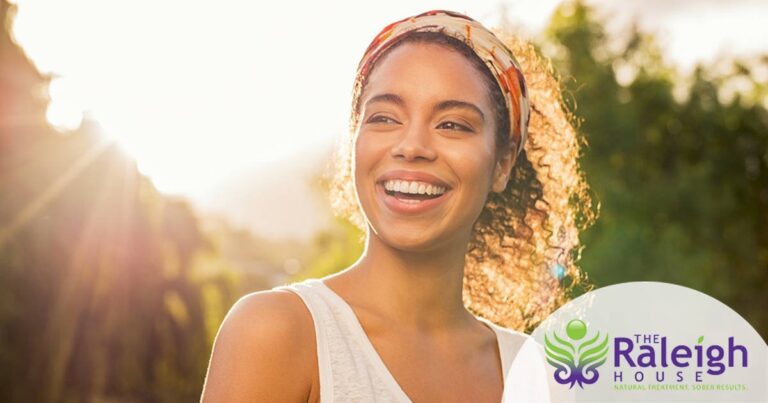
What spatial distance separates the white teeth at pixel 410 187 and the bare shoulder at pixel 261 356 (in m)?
0.41

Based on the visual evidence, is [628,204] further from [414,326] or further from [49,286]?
[414,326]

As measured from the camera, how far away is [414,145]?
2.54 meters

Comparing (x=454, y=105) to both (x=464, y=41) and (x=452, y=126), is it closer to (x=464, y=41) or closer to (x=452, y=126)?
(x=452, y=126)

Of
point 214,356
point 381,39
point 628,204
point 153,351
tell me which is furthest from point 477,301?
point 628,204

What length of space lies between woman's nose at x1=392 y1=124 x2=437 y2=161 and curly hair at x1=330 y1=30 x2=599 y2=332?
696 millimetres

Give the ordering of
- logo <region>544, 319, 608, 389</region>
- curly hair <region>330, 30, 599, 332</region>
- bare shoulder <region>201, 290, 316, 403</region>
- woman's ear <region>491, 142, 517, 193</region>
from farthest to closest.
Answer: curly hair <region>330, 30, 599, 332</region>
logo <region>544, 319, 608, 389</region>
woman's ear <region>491, 142, 517, 193</region>
bare shoulder <region>201, 290, 316, 403</region>

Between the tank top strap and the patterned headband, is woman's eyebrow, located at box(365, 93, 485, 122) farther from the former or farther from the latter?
the tank top strap

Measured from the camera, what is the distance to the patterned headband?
2.67m

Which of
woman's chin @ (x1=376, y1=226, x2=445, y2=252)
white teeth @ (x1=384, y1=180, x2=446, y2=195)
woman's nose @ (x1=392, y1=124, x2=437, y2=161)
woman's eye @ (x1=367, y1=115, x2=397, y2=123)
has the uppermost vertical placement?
woman's eye @ (x1=367, y1=115, x2=397, y2=123)

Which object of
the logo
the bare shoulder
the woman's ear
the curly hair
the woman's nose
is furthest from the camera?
the curly hair

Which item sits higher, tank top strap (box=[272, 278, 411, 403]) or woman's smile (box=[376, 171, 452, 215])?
woman's smile (box=[376, 171, 452, 215])

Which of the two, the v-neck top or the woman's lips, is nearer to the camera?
the v-neck top

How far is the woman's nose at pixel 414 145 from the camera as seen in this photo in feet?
8.35

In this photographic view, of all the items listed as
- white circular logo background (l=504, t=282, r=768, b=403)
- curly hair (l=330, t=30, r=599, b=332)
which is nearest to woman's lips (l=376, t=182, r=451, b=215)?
white circular logo background (l=504, t=282, r=768, b=403)
